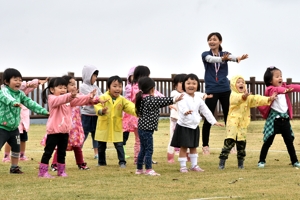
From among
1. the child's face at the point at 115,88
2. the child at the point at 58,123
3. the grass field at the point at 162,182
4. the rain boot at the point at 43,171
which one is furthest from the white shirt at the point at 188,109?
the rain boot at the point at 43,171

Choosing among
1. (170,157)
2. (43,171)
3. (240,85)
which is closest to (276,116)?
Result: (240,85)

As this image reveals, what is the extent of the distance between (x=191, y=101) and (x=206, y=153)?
2.75 meters

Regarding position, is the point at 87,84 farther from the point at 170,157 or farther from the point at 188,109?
the point at 188,109

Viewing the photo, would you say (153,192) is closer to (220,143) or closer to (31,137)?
(220,143)

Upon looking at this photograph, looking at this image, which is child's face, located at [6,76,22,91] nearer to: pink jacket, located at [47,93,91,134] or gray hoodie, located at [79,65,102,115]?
pink jacket, located at [47,93,91,134]

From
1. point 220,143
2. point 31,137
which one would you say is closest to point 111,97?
point 220,143

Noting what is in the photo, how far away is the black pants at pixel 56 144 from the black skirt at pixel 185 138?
61.8 inches

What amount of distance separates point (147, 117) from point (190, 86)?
883 millimetres

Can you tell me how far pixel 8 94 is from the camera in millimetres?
10281

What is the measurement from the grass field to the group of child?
272mm

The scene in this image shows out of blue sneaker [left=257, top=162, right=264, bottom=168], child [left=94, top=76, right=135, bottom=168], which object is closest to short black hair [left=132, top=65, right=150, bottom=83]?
child [left=94, top=76, right=135, bottom=168]

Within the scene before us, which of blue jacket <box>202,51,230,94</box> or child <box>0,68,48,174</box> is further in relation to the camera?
blue jacket <box>202,51,230,94</box>

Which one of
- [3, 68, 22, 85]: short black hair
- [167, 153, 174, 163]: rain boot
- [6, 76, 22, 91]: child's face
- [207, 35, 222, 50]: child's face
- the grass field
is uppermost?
[207, 35, 222, 50]: child's face

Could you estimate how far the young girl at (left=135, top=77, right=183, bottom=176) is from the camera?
10.1 metres
